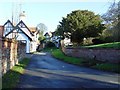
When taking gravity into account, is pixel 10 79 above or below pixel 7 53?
below

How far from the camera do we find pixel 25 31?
7181 centimetres

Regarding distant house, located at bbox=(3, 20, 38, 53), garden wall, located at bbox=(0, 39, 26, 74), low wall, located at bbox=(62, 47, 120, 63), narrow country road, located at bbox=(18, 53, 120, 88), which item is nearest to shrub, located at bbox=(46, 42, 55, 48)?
distant house, located at bbox=(3, 20, 38, 53)

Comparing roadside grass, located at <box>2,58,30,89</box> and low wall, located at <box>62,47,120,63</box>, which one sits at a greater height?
low wall, located at <box>62,47,120,63</box>

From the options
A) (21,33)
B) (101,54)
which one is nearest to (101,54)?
(101,54)

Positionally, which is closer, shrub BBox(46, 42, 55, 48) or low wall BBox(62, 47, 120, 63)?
low wall BBox(62, 47, 120, 63)

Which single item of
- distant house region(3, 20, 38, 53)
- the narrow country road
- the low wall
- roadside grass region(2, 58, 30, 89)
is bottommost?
the narrow country road

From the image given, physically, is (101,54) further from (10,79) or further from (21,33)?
(21,33)

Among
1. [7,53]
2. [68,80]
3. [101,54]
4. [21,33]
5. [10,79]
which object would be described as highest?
[21,33]

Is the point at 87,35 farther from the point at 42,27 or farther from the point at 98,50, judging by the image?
the point at 42,27

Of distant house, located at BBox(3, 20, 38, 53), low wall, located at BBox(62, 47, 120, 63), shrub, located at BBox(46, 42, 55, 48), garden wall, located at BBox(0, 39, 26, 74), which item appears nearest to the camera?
garden wall, located at BBox(0, 39, 26, 74)

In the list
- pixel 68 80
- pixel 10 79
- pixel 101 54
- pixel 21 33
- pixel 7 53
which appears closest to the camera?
pixel 10 79

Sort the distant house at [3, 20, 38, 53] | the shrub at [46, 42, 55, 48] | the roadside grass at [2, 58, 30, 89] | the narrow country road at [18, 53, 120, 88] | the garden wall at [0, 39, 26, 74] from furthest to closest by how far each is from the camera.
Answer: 1. the shrub at [46, 42, 55, 48]
2. the distant house at [3, 20, 38, 53]
3. the garden wall at [0, 39, 26, 74]
4. the narrow country road at [18, 53, 120, 88]
5. the roadside grass at [2, 58, 30, 89]

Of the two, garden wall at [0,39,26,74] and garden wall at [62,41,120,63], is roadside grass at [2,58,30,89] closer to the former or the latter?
garden wall at [0,39,26,74]

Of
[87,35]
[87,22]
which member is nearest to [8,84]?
[87,35]
